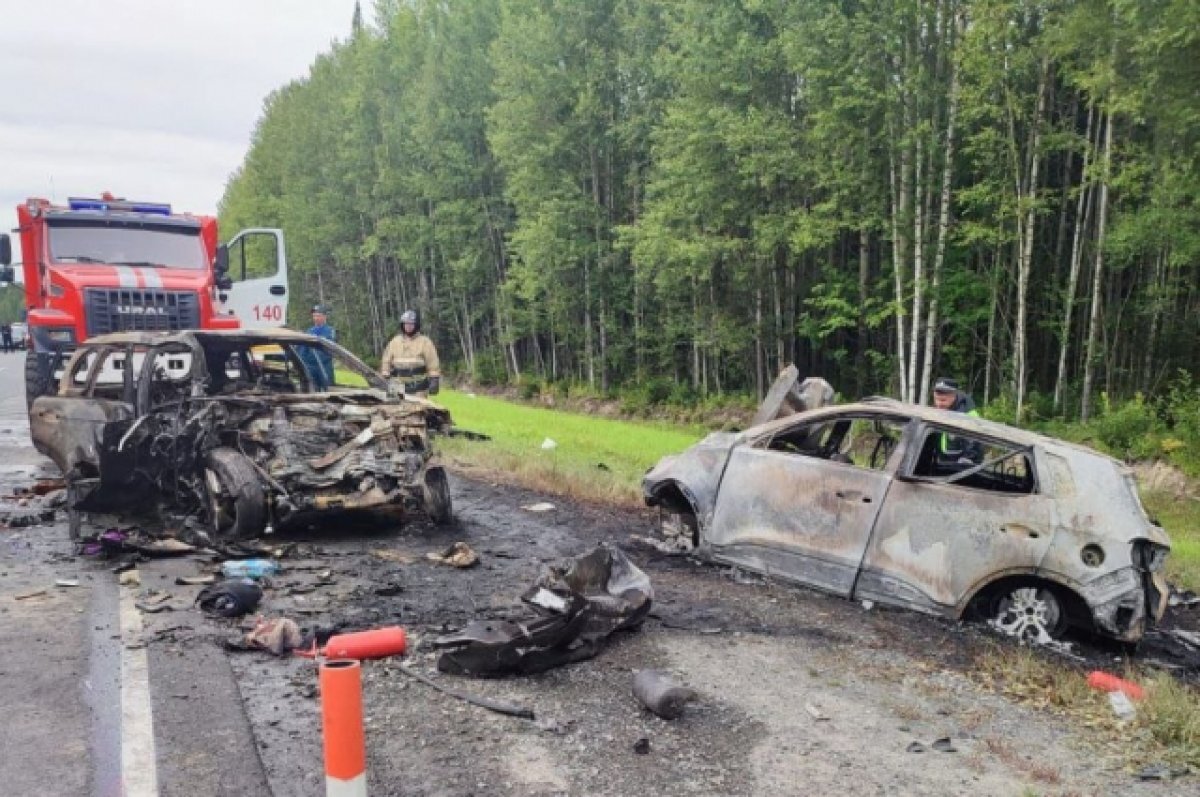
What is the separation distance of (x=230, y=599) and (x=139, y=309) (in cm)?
854

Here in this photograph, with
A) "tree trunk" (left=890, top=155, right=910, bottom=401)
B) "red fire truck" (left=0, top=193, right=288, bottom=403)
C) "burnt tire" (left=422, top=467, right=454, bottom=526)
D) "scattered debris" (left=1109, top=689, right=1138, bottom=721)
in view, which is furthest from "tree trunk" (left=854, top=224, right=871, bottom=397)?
"scattered debris" (left=1109, top=689, right=1138, bottom=721)

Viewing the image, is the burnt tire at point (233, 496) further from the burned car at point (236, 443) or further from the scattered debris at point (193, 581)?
the scattered debris at point (193, 581)

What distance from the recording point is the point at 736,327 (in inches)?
915

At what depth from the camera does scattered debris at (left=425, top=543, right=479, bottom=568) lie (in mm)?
6562

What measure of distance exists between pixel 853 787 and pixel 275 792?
86.5 inches

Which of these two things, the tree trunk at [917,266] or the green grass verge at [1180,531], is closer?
the green grass verge at [1180,531]

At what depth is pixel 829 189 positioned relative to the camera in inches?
807

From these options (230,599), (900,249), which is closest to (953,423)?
(230,599)

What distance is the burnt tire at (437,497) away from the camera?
303 inches

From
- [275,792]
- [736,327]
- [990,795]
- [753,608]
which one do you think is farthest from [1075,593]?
[736,327]

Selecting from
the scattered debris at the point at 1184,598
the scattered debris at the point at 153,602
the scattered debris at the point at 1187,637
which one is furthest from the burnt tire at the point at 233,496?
the scattered debris at the point at 1184,598

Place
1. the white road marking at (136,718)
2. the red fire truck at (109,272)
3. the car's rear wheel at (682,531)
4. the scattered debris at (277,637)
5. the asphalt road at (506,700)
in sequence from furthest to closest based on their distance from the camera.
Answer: the red fire truck at (109,272) → the car's rear wheel at (682,531) → the scattered debris at (277,637) → the asphalt road at (506,700) → the white road marking at (136,718)

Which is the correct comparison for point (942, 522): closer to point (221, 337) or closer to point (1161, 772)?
point (1161, 772)

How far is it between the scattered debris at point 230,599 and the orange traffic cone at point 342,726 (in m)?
3.01
